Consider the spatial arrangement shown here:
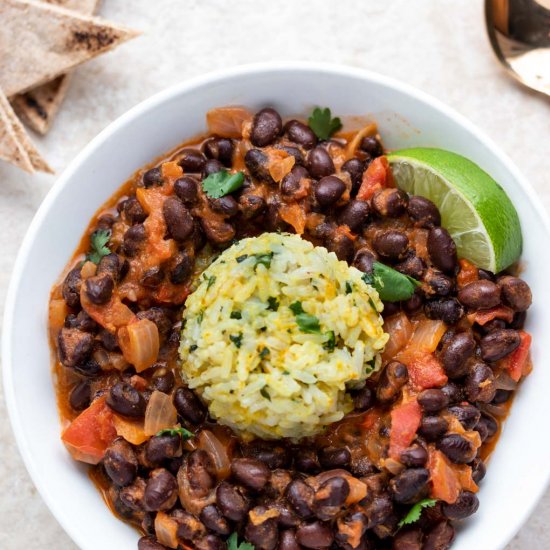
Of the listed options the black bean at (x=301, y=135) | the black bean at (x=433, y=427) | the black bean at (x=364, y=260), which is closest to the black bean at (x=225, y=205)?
the black bean at (x=301, y=135)

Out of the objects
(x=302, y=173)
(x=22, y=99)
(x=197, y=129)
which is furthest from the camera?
(x=22, y=99)

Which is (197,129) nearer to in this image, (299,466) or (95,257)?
(95,257)

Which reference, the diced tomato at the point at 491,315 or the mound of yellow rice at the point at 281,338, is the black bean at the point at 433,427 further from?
the diced tomato at the point at 491,315

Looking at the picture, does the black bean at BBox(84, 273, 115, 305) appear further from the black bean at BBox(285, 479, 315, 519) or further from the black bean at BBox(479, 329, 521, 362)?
the black bean at BBox(479, 329, 521, 362)

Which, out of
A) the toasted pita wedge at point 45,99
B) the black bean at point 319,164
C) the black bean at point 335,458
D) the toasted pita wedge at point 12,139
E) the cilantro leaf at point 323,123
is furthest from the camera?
the toasted pita wedge at point 45,99

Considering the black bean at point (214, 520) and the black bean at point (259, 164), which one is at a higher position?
the black bean at point (259, 164)

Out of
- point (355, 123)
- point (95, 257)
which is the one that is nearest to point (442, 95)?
point (355, 123)
